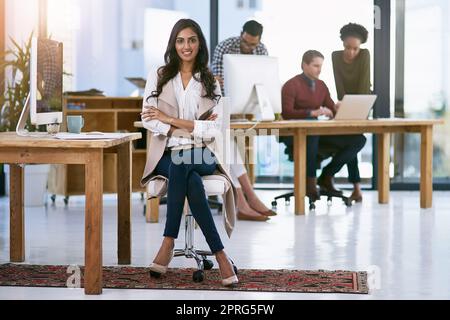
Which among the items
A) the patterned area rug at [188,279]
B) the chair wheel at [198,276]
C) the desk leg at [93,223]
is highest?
the desk leg at [93,223]

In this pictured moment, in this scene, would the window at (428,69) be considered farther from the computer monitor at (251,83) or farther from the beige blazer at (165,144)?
the beige blazer at (165,144)

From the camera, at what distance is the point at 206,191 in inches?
185

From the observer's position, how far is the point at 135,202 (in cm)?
836

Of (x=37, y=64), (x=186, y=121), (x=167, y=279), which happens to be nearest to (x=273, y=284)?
(x=167, y=279)

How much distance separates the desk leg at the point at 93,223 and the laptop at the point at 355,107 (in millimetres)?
3641

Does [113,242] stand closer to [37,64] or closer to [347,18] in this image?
[37,64]

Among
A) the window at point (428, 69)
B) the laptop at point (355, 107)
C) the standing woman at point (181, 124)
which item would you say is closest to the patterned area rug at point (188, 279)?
the standing woman at point (181, 124)

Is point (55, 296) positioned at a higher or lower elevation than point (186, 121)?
lower

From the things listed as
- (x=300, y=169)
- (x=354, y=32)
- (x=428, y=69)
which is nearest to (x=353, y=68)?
(x=354, y=32)

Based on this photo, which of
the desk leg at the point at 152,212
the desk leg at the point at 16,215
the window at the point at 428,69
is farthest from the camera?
the window at the point at 428,69

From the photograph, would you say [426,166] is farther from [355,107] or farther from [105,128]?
[105,128]

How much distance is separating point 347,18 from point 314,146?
6.33ft

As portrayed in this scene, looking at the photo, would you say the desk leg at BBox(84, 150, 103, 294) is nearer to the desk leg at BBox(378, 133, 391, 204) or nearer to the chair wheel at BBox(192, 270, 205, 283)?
the chair wheel at BBox(192, 270, 205, 283)

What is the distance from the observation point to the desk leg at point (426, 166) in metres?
7.82
